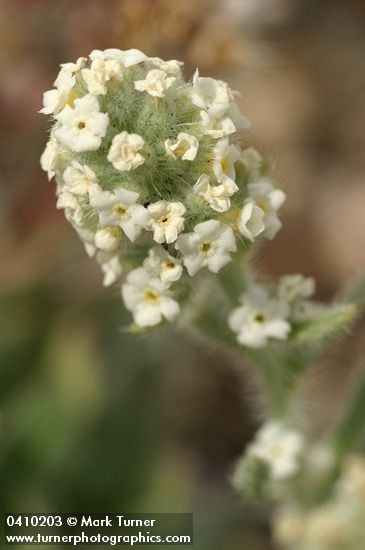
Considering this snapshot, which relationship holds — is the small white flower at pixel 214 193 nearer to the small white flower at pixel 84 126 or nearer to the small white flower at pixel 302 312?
the small white flower at pixel 84 126

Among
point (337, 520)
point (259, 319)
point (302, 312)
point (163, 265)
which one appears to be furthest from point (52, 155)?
point (337, 520)

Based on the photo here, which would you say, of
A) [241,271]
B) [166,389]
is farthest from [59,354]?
[241,271]

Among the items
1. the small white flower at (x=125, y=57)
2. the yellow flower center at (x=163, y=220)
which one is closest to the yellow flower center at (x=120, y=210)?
the yellow flower center at (x=163, y=220)

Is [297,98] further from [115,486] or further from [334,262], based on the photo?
[115,486]

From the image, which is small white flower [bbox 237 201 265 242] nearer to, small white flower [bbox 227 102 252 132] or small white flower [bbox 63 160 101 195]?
small white flower [bbox 227 102 252 132]

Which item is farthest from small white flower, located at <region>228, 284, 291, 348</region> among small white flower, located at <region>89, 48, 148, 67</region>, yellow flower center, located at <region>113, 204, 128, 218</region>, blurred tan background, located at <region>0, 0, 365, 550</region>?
blurred tan background, located at <region>0, 0, 365, 550</region>
